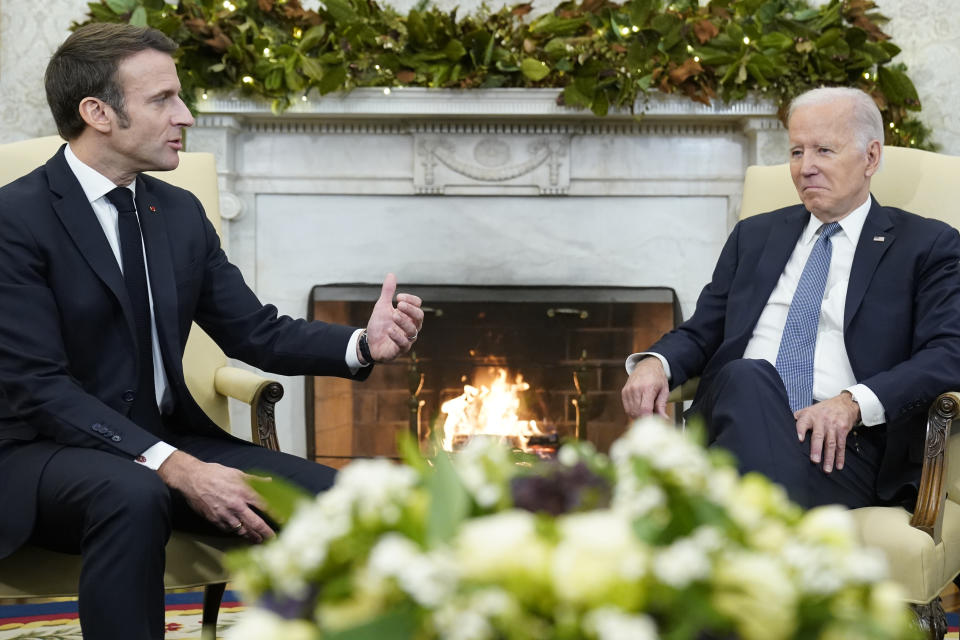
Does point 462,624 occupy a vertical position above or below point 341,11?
below

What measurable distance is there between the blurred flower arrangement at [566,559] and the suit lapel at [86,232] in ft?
3.93

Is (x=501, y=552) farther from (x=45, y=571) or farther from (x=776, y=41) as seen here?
(x=776, y=41)

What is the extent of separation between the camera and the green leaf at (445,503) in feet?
2.07

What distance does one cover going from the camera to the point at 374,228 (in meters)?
3.71

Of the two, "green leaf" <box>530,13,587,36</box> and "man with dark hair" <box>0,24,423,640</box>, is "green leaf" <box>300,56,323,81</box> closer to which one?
"green leaf" <box>530,13,587,36</box>

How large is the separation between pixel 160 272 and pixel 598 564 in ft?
4.91

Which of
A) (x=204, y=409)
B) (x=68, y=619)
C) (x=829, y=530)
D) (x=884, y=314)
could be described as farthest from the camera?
(x=68, y=619)

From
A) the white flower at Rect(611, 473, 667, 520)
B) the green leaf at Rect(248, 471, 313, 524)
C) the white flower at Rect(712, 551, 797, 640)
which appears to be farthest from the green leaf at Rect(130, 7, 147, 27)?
the white flower at Rect(712, 551, 797, 640)

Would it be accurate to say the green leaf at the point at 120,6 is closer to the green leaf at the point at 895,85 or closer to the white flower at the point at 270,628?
the green leaf at the point at 895,85

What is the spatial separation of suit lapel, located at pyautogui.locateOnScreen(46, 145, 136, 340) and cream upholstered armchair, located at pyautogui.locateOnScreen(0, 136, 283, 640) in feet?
1.25

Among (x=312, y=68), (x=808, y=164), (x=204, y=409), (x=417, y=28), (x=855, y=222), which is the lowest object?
(x=204, y=409)

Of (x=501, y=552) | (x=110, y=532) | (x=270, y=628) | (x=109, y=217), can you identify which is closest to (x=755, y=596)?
(x=501, y=552)

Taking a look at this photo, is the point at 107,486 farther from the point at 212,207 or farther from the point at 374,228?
the point at 374,228

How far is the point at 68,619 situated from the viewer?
247 cm
